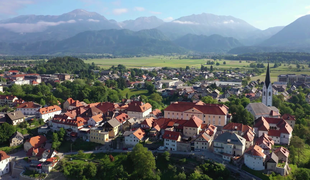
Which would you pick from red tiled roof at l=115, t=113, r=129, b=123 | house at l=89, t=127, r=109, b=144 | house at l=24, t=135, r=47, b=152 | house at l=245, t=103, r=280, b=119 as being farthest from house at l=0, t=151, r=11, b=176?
house at l=245, t=103, r=280, b=119

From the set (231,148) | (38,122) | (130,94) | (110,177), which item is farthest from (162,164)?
(130,94)

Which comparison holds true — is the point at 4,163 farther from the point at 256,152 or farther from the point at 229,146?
the point at 256,152

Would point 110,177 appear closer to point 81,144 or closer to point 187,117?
point 81,144

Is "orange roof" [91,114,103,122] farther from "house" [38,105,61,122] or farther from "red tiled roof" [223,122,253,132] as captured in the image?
"red tiled roof" [223,122,253,132]

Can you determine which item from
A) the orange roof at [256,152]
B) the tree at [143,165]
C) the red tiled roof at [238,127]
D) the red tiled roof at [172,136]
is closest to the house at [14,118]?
the tree at [143,165]

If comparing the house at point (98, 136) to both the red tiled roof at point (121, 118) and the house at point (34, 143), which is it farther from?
the house at point (34, 143)

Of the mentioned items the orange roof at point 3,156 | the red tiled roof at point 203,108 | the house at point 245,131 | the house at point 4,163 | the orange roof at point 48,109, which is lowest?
the house at point 4,163

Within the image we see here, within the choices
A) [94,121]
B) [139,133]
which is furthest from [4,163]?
[139,133]
